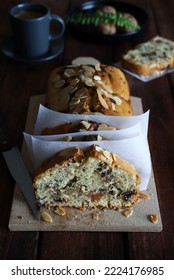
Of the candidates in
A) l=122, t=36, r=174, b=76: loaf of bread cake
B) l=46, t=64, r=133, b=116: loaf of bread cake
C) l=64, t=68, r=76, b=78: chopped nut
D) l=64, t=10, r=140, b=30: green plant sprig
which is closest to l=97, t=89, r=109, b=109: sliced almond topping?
l=46, t=64, r=133, b=116: loaf of bread cake

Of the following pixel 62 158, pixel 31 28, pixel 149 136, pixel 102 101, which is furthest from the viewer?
pixel 31 28

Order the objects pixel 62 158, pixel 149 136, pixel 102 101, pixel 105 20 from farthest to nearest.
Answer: pixel 105 20
pixel 149 136
pixel 102 101
pixel 62 158

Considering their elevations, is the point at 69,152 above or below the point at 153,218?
above

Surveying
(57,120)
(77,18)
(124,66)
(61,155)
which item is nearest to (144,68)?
(124,66)

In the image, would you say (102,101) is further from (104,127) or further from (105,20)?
(105,20)

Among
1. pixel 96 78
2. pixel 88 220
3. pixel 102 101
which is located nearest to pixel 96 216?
pixel 88 220
